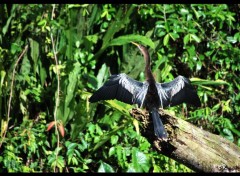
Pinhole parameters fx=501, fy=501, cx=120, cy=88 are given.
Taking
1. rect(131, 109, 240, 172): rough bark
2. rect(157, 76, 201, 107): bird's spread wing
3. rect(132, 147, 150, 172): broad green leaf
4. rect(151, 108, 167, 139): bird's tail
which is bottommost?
rect(132, 147, 150, 172): broad green leaf

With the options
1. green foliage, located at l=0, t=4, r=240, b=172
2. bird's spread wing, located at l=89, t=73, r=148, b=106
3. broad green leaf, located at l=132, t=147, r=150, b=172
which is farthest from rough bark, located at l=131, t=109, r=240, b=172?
green foliage, located at l=0, t=4, r=240, b=172

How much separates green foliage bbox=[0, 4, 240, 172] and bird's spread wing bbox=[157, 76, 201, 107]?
2.31 feet

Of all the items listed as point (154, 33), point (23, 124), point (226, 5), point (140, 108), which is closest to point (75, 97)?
point (23, 124)

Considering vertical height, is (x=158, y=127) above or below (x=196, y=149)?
above

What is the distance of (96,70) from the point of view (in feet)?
17.4

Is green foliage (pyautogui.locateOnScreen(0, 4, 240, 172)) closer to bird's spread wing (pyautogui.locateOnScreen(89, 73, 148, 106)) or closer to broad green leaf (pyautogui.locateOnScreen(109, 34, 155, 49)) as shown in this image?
broad green leaf (pyautogui.locateOnScreen(109, 34, 155, 49))

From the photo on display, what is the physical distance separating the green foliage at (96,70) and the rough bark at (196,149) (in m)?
1.51

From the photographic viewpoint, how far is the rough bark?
307 centimetres

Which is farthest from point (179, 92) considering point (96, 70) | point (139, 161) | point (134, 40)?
point (96, 70)

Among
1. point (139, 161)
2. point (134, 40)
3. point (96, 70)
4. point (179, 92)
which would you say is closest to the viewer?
point (139, 161)

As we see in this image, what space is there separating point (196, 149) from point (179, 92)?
0.89 m

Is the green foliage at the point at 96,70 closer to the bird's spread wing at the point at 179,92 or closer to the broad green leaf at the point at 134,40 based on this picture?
the broad green leaf at the point at 134,40

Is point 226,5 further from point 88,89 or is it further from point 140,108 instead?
point 140,108

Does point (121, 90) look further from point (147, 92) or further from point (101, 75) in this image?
point (101, 75)
